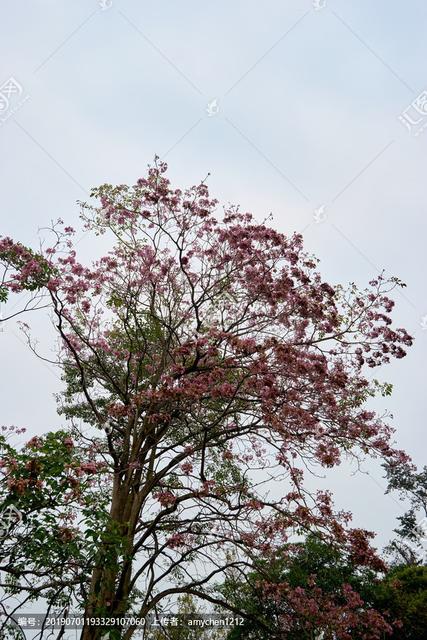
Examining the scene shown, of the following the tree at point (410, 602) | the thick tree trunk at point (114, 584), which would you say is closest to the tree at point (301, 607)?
the thick tree trunk at point (114, 584)

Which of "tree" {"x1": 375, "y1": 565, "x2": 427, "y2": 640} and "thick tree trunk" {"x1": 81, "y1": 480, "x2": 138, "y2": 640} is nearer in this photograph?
"thick tree trunk" {"x1": 81, "y1": 480, "x2": 138, "y2": 640}

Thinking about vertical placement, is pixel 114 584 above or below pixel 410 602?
below

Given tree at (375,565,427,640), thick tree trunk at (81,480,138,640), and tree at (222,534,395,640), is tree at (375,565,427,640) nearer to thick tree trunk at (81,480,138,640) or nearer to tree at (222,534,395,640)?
tree at (222,534,395,640)

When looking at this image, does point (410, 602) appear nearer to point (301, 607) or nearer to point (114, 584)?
point (301, 607)

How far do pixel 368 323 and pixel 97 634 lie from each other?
188 inches

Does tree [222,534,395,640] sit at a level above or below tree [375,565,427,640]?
below

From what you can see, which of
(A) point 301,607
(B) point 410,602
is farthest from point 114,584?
(B) point 410,602

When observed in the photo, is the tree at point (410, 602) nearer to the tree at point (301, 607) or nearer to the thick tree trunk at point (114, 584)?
the tree at point (301, 607)

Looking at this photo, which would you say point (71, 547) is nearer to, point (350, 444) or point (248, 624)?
point (350, 444)

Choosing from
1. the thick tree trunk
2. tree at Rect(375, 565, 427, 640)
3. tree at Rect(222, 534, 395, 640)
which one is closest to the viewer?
the thick tree trunk

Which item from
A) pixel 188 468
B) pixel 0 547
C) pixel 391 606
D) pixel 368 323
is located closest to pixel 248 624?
pixel 391 606

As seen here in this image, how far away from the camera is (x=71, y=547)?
4141mm

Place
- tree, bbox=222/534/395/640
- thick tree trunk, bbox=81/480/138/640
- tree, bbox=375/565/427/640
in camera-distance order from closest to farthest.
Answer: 1. thick tree trunk, bbox=81/480/138/640
2. tree, bbox=222/534/395/640
3. tree, bbox=375/565/427/640

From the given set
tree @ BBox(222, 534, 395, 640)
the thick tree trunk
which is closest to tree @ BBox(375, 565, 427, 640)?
tree @ BBox(222, 534, 395, 640)
